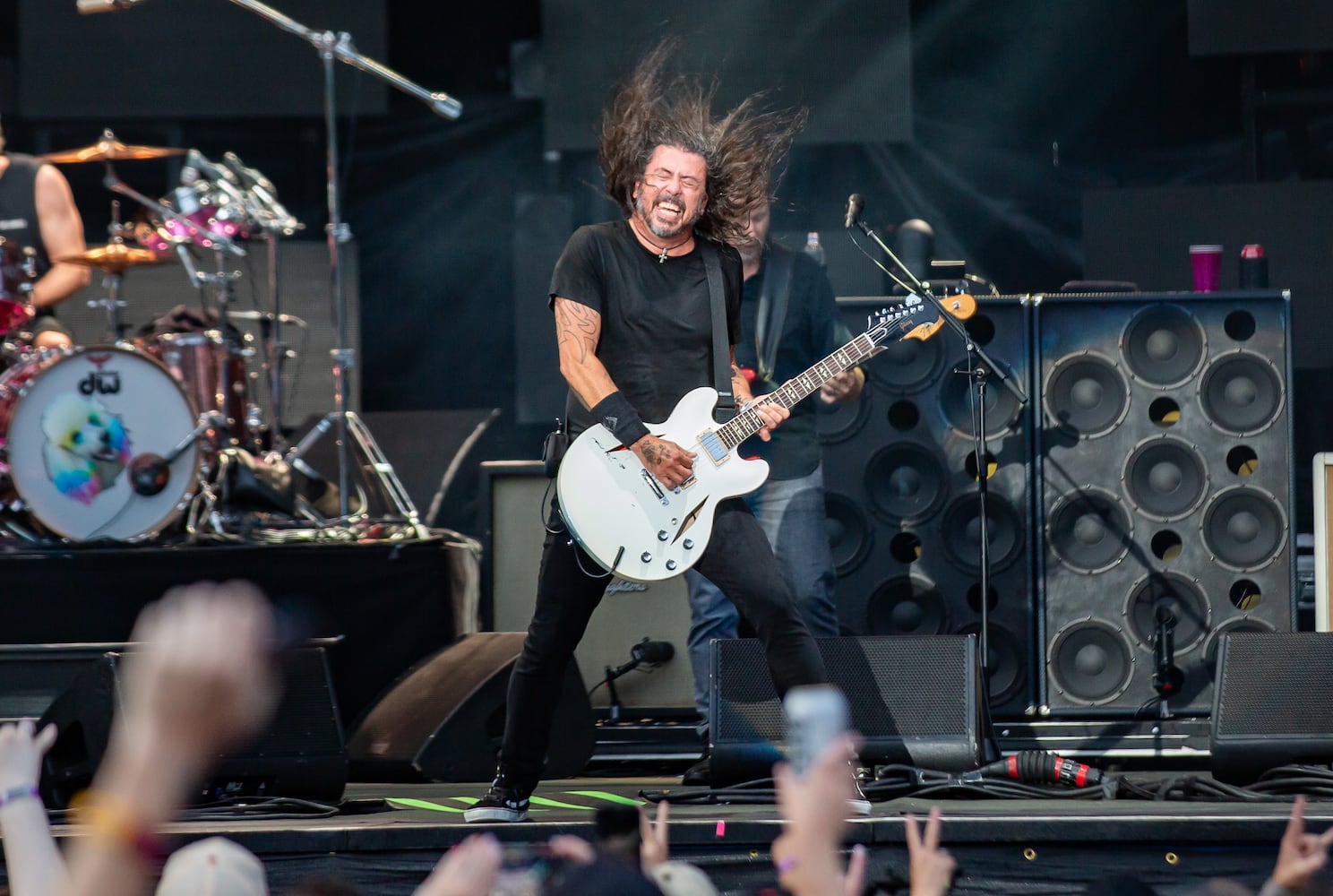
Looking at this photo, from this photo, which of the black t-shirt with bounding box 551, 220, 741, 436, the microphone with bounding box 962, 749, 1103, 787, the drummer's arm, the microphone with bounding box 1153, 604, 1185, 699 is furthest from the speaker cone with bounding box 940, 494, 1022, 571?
the drummer's arm

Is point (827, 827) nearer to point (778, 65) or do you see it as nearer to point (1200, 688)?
point (1200, 688)

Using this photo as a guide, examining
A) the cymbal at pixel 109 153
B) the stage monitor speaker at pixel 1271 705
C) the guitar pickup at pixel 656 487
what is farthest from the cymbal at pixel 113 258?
the stage monitor speaker at pixel 1271 705

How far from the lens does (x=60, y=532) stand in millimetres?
6312

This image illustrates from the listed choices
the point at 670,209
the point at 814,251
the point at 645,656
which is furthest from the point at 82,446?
the point at 814,251

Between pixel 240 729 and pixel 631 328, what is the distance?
11.6 feet

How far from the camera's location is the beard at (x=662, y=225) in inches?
190

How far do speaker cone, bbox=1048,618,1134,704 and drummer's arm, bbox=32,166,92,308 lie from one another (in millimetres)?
4585

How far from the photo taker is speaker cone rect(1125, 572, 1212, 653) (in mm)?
6375

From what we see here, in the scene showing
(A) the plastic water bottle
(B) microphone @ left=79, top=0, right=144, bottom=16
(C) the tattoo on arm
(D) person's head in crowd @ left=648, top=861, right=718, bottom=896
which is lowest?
(D) person's head in crowd @ left=648, top=861, right=718, bottom=896

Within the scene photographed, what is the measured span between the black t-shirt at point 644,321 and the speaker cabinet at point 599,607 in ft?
6.18

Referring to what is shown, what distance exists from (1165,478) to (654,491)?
2664mm

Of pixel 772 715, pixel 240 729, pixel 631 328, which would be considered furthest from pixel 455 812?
pixel 240 729

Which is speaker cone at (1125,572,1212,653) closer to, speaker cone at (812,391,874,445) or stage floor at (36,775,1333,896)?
speaker cone at (812,391,874,445)

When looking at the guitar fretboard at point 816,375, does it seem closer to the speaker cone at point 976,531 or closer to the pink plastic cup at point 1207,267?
the speaker cone at point 976,531
